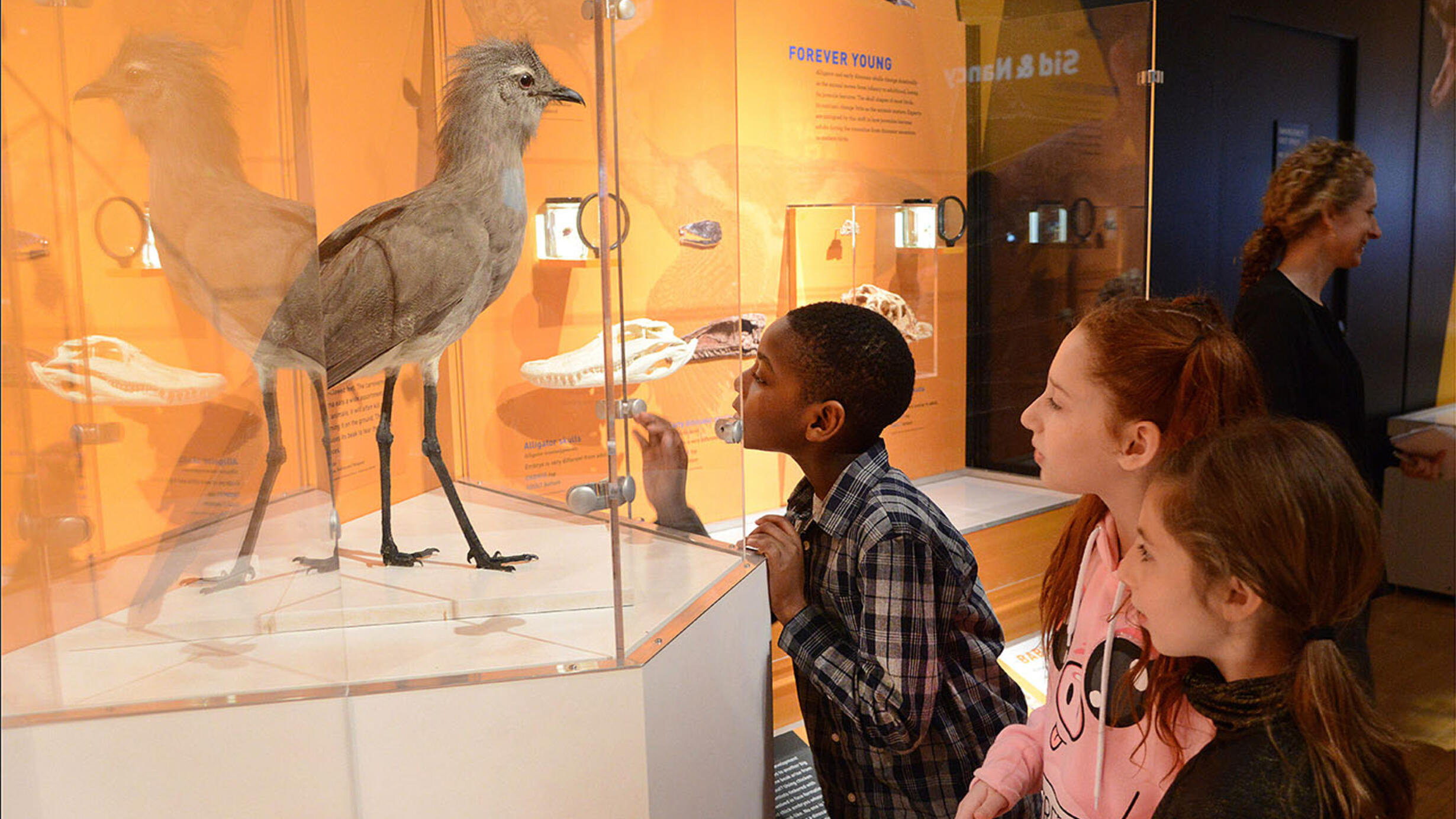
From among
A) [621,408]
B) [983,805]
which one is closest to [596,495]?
[621,408]

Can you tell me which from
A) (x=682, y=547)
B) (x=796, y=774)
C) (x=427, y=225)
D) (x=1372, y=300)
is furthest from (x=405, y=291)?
(x=1372, y=300)

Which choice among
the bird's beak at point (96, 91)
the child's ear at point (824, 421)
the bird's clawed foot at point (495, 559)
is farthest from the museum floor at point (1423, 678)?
the bird's beak at point (96, 91)

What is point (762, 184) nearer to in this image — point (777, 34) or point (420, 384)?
point (777, 34)

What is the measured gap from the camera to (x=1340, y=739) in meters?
1.04

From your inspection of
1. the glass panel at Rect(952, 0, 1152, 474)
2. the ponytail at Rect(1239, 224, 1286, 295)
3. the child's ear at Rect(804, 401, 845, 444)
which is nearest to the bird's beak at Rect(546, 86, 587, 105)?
the child's ear at Rect(804, 401, 845, 444)

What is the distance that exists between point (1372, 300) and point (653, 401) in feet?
7.04

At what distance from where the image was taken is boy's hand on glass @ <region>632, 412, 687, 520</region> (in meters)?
1.43

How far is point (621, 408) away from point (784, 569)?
43 centimetres

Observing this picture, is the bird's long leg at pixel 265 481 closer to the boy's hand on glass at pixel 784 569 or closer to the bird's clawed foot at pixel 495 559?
the bird's clawed foot at pixel 495 559

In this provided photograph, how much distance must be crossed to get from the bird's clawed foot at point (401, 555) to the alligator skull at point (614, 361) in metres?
0.26

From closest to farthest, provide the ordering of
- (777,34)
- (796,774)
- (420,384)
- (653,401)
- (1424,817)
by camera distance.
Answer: (420,384) < (653,401) < (796,774) < (1424,817) < (777,34)

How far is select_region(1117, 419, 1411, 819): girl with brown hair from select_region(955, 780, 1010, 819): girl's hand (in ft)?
0.91

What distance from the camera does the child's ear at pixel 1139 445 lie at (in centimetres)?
136

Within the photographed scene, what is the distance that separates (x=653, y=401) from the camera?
4.75 ft
